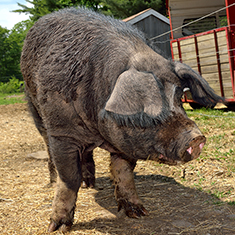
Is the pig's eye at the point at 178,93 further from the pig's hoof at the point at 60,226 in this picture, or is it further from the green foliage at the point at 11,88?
the green foliage at the point at 11,88

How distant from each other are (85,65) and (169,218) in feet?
5.12

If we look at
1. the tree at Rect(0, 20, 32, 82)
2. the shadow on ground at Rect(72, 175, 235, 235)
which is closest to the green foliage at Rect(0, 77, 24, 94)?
the tree at Rect(0, 20, 32, 82)

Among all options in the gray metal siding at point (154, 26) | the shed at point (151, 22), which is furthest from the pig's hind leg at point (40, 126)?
the gray metal siding at point (154, 26)

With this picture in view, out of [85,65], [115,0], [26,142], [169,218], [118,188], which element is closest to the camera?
[85,65]

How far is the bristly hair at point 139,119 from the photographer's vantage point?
2061 millimetres

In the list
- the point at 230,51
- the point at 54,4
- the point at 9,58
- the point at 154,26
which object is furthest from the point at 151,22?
the point at 9,58

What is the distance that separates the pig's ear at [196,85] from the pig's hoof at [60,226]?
1.54 metres

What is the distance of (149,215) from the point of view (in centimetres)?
295

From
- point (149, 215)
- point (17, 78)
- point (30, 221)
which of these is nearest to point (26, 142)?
point (30, 221)

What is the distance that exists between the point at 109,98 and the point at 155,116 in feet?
1.34

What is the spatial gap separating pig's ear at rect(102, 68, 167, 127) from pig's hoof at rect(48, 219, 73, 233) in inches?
46.1

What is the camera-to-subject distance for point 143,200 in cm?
329

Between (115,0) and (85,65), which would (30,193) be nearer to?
(85,65)

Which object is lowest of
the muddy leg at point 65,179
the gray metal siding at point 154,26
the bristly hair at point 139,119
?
the muddy leg at point 65,179
